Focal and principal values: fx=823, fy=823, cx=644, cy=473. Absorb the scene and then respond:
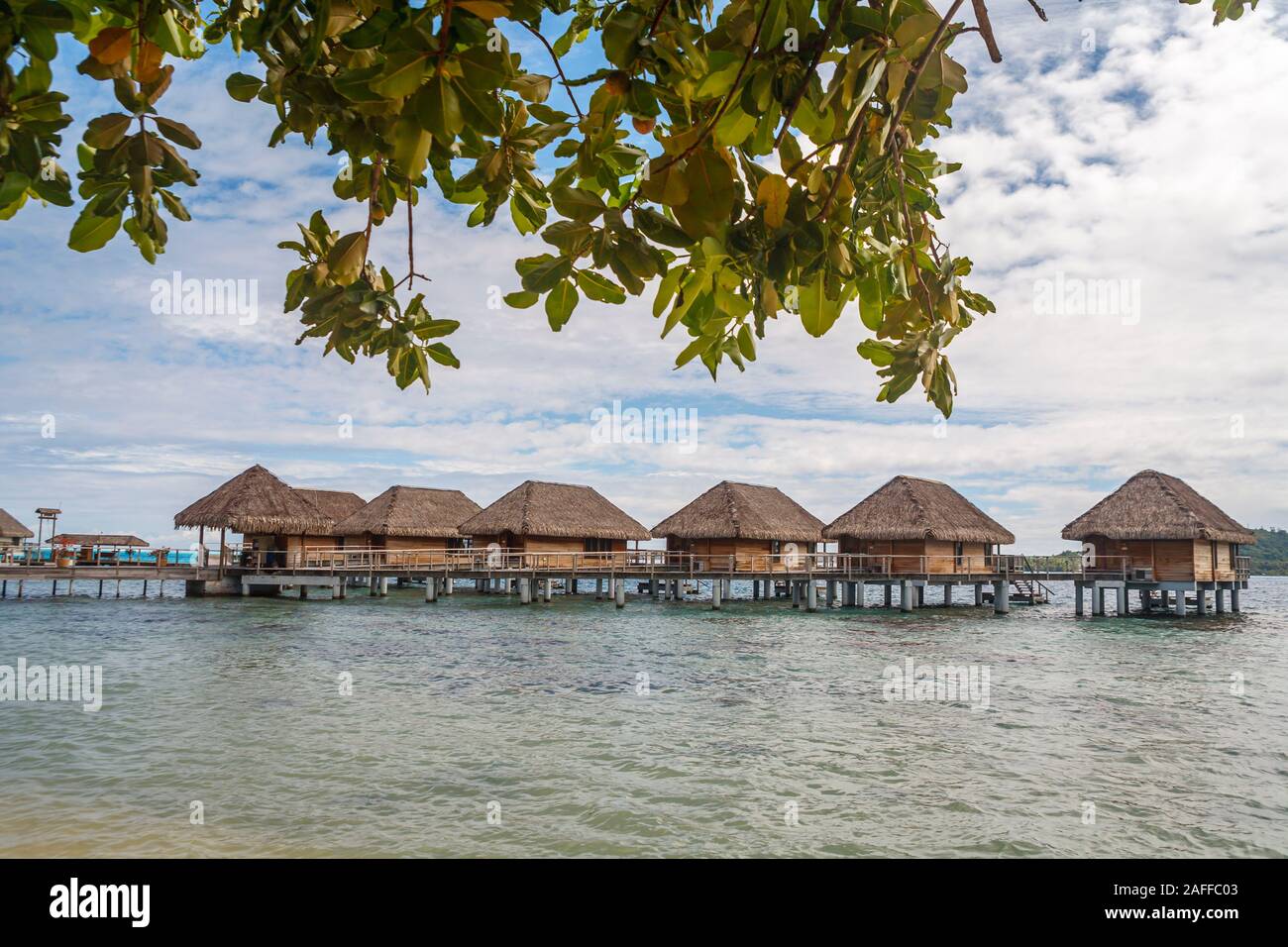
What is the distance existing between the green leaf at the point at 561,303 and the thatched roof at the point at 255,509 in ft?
130

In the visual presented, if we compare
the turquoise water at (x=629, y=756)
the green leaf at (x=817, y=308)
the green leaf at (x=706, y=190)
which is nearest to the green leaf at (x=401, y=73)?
the green leaf at (x=706, y=190)

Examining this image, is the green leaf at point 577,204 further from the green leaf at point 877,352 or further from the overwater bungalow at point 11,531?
the overwater bungalow at point 11,531

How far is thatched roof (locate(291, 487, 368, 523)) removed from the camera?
4584 centimetres

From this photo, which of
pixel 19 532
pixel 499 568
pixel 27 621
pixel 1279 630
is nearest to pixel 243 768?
pixel 27 621

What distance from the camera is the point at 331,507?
46719mm

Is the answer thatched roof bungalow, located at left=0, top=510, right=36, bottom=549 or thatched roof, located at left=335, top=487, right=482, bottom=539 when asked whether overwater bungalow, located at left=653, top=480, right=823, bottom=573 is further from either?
thatched roof bungalow, located at left=0, top=510, right=36, bottom=549

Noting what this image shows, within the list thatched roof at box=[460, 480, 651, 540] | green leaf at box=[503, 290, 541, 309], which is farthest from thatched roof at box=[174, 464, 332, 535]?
green leaf at box=[503, 290, 541, 309]

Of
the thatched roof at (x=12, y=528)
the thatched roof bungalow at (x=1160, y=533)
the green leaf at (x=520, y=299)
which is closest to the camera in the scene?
the green leaf at (x=520, y=299)

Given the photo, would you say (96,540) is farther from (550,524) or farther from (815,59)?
(815,59)

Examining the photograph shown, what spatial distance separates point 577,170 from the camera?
1.77 m

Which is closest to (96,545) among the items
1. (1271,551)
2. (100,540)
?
(100,540)

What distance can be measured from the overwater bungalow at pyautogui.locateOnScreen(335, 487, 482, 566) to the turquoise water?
23.1 m

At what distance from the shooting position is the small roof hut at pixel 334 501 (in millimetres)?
45812
